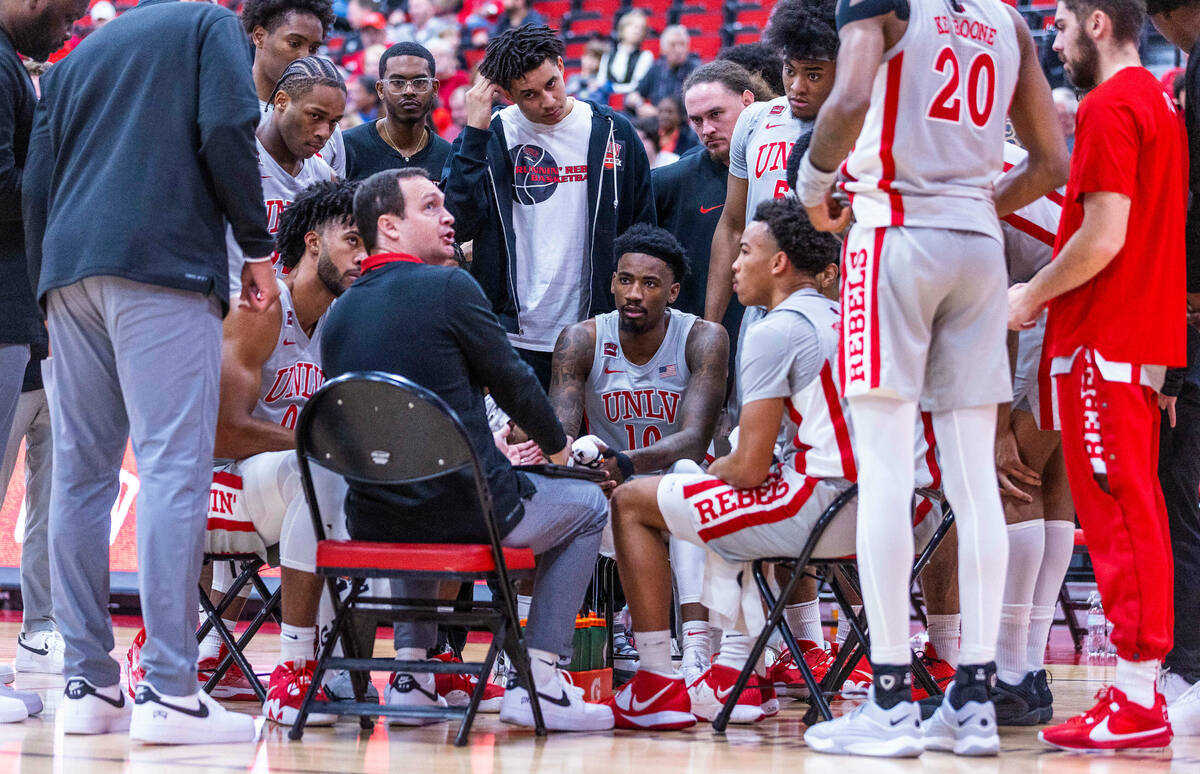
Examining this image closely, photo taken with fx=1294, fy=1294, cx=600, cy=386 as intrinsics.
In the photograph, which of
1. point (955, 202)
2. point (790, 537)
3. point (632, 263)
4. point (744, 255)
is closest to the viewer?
point (955, 202)

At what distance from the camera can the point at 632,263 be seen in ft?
16.5

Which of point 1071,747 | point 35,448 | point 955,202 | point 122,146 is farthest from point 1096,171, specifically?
point 35,448

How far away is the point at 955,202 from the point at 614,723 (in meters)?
1.82

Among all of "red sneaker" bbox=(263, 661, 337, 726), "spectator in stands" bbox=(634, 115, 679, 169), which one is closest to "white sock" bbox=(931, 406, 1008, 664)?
"red sneaker" bbox=(263, 661, 337, 726)

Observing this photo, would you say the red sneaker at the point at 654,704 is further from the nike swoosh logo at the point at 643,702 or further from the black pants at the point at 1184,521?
the black pants at the point at 1184,521

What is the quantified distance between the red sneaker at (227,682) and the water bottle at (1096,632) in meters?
4.11

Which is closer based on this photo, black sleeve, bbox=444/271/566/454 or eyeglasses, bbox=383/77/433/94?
black sleeve, bbox=444/271/566/454

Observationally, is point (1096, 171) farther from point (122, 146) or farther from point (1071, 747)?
point (122, 146)

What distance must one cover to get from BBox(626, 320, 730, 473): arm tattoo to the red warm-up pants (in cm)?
154

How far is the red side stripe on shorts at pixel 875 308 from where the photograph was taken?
10.5ft

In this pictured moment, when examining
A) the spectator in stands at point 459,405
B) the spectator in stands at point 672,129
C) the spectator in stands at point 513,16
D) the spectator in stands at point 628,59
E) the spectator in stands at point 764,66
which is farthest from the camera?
the spectator in stands at point 513,16

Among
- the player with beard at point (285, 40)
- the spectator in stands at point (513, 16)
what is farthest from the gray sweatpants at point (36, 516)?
the spectator in stands at point (513, 16)

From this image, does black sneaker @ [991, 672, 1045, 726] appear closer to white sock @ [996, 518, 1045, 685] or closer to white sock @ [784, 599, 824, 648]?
white sock @ [996, 518, 1045, 685]

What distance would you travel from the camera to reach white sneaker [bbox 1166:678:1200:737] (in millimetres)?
3873
